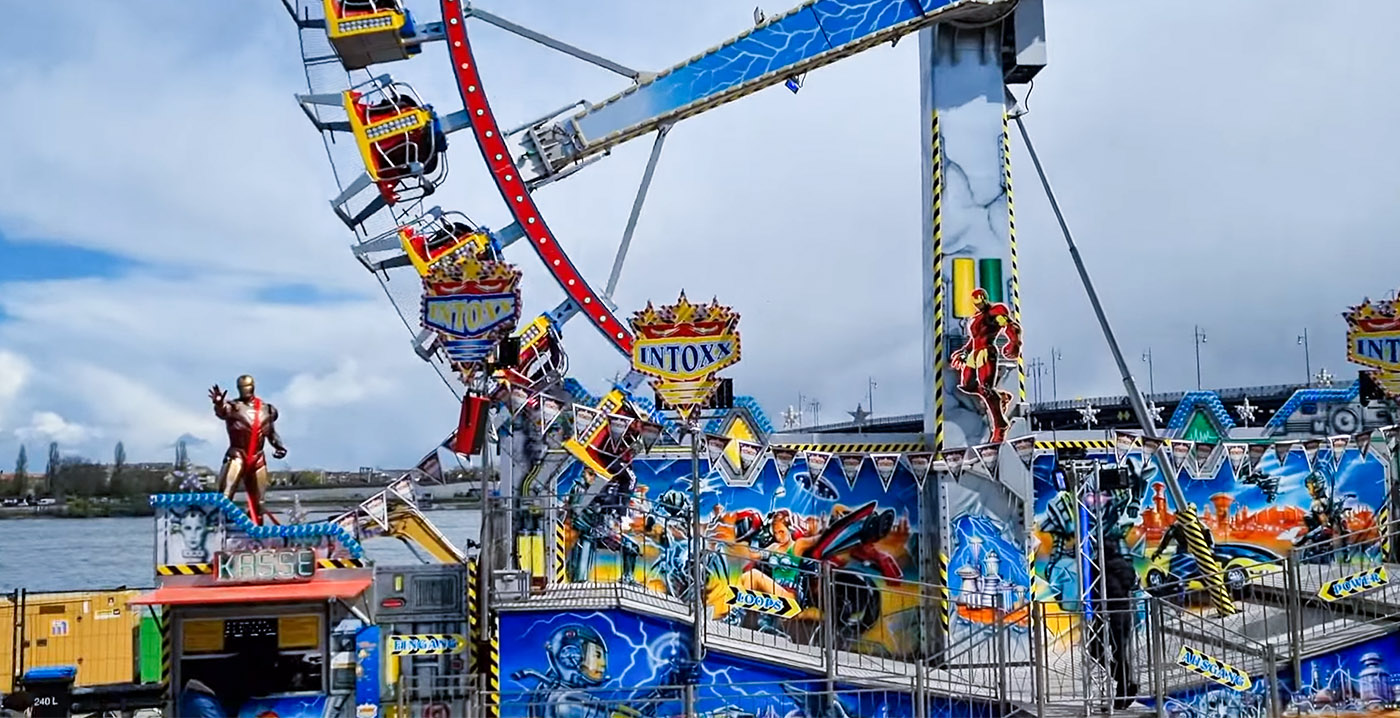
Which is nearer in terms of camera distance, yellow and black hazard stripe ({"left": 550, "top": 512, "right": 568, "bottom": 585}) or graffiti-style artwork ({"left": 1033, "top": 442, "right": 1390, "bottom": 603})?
yellow and black hazard stripe ({"left": 550, "top": 512, "right": 568, "bottom": 585})

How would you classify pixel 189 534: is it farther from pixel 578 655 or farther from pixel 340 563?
pixel 578 655

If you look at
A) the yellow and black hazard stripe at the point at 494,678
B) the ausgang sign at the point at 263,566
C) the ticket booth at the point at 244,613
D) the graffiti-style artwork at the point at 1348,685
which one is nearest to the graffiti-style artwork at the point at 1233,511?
the graffiti-style artwork at the point at 1348,685

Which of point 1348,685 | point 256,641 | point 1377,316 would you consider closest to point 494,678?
point 256,641

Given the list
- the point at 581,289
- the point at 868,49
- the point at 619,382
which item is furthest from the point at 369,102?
the point at 868,49

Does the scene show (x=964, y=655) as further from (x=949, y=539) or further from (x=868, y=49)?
(x=868, y=49)

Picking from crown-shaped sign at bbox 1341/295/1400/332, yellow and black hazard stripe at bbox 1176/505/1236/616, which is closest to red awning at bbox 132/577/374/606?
yellow and black hazard stripe at bbox 1176/505/1236/616

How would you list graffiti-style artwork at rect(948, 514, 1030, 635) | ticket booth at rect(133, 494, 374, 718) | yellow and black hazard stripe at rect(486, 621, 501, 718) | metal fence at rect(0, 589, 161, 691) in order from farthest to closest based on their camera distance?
metal fence at rect(0, 589, 161, 691) → graffiti-style artwork at rect(948, 514, 1030, 635) → yellow and black hazard stripe at rect(486, 621, 501, 718) → ticket booth at rect(133, 494, 374, 718)

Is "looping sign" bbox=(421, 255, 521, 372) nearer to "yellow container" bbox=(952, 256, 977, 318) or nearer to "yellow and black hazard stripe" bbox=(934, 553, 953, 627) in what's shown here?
"yellow container" bbox=(952, 256, 977, 318)

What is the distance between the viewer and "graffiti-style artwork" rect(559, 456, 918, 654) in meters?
18.6

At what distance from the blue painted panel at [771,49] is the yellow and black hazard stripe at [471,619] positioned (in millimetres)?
8053

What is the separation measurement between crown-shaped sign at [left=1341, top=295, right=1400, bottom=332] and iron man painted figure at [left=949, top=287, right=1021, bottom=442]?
6.25 metres

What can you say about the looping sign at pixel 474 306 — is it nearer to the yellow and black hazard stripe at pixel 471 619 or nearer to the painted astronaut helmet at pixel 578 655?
the yellow and black hazard stripe at pixel 471 619

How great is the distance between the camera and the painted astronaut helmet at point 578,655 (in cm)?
1537

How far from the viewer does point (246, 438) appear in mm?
15594
